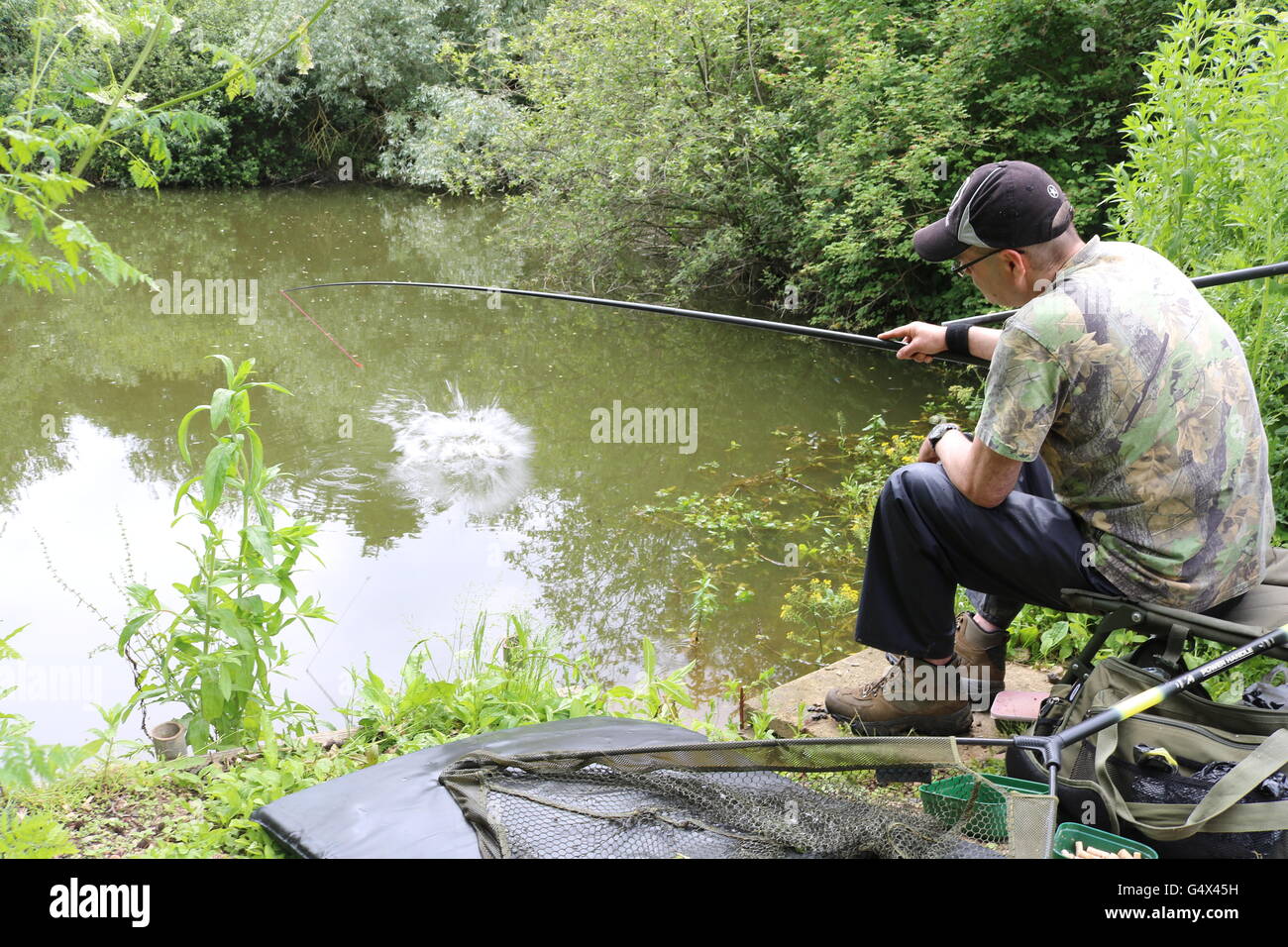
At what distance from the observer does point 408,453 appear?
6984 millimetres

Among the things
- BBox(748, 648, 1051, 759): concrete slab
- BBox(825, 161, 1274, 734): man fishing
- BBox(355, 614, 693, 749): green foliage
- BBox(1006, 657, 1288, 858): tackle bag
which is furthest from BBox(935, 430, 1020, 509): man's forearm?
BBox(355, 614, 693, 749): green foliage

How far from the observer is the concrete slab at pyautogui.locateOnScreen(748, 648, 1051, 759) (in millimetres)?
3061

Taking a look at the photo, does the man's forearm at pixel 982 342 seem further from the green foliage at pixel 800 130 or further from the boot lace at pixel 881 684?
the green foliage at pixel 800 130

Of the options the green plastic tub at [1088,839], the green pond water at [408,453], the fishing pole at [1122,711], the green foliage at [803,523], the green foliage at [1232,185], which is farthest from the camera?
the green foliage at [803,523]

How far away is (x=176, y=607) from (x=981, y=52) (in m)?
6.67

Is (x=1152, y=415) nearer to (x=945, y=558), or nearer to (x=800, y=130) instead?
(x=945, y=558)

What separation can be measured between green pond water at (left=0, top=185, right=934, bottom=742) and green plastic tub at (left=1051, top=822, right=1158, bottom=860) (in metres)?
2.55

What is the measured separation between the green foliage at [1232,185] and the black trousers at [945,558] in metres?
1.22

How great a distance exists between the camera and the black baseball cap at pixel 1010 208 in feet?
8.10

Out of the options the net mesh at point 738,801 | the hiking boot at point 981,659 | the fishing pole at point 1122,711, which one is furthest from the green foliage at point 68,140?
the hiking boot at point 981,659

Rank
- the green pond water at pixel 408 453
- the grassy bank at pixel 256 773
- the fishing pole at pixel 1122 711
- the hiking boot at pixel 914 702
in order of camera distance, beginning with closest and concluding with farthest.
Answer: the fishing pole at pixel 1122 711 → the grassy bank at pixel 256 773 → the hiking boot at pixel 914 702 → the green pond water at pixel 408 453

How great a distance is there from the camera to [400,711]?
306cm
